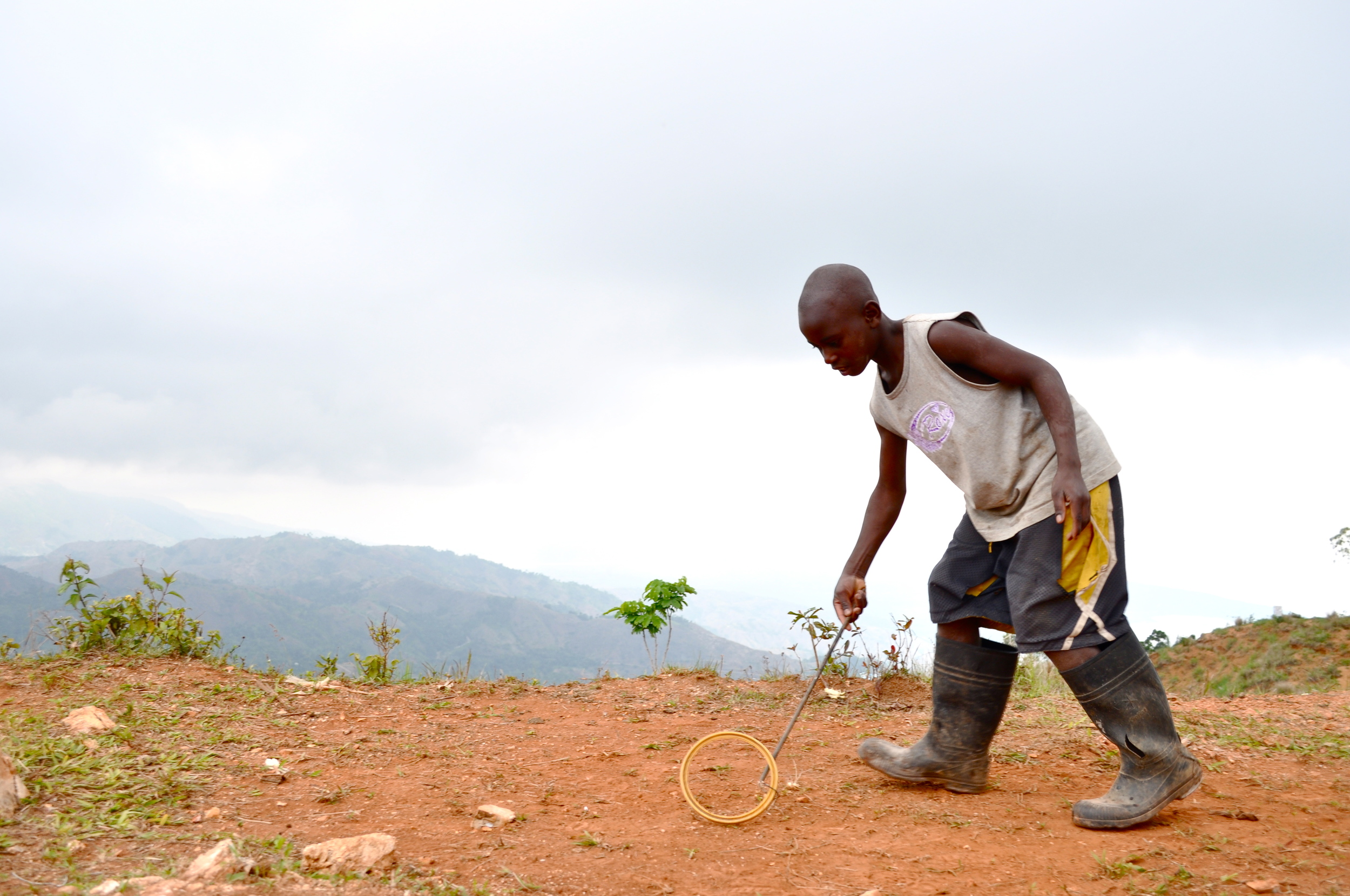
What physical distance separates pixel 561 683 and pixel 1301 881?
4.30m

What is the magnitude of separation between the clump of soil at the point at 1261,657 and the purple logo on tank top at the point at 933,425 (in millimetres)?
7927

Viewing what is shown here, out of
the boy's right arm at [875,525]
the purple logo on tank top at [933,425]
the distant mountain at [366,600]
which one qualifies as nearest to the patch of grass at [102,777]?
the boy's right arm at [875,525]

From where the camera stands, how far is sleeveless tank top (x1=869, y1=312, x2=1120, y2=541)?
290 centimetres

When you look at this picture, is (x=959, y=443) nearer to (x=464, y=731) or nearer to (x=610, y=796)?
(x=610, y=796)

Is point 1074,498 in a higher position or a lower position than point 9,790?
higher

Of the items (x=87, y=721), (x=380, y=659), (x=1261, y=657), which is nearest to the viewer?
(x=87, y=721)

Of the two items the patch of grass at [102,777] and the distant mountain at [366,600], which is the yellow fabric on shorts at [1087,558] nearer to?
the patch of grass at [102,777]

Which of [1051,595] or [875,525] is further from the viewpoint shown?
[875,525]

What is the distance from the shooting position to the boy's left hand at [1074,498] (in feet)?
8.94

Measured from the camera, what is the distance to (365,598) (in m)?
117

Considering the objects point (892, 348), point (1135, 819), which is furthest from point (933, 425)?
point (1135, 819)

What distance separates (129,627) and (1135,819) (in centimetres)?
542

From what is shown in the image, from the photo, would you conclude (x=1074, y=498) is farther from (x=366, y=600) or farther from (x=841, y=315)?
(x=366, y=600)

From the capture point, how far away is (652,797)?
3248mm
